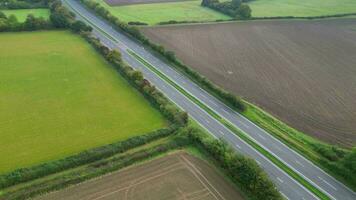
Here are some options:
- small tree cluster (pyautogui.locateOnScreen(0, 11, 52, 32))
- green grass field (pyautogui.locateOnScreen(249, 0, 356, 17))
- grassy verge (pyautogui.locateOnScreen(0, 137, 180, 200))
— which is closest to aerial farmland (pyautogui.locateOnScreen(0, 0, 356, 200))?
grassy verge (pyautogui.locateOnScreen(0, 137, 180, 200))

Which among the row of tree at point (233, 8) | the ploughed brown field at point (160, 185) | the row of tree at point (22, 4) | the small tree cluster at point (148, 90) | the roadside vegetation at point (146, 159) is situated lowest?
the ploughed brown field at point (160, 185)

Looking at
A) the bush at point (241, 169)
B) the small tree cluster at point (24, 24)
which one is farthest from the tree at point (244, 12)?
the bush at point (241, 169)

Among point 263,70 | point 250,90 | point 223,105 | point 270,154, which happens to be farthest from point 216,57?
point 270,154

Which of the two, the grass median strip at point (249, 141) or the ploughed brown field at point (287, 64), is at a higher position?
the ploughed brown field at point (287, 64)

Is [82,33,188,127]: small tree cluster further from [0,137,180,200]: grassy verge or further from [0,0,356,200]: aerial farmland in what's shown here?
[0,137,180,200]: grassy verge

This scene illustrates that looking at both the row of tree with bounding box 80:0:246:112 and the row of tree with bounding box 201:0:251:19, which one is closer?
the row of tree with bounding box 80:0:246:112

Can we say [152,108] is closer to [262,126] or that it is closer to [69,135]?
[69,135]

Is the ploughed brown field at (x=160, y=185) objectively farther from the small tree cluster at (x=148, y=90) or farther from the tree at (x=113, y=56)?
the tree at (x=113, y=56)
